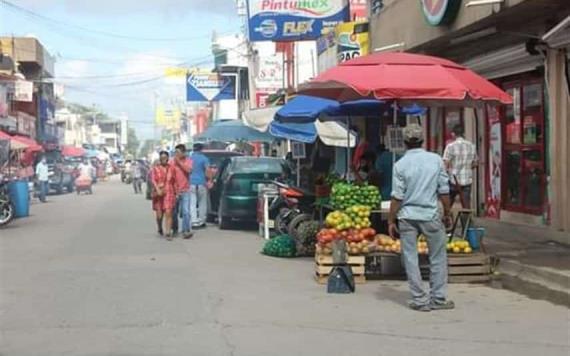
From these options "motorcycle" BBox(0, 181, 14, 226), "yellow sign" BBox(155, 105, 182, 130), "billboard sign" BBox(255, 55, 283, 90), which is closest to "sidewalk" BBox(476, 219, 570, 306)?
"motorcycle" BBox(0, 181, 14, 226)

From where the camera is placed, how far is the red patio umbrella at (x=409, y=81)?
34.0 ft

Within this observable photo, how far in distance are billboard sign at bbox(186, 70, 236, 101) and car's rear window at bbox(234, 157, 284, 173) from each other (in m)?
27.0

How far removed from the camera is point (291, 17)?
2297 centimetres

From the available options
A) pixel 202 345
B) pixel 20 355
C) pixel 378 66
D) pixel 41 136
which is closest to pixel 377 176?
pixel 378 66

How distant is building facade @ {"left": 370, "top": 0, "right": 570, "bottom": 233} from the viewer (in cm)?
1308

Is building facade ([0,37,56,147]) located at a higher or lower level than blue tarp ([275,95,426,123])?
higher

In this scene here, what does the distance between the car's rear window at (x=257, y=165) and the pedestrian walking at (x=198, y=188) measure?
725 mm

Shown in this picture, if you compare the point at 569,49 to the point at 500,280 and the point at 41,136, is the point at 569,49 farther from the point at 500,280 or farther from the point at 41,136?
the point at 41,136

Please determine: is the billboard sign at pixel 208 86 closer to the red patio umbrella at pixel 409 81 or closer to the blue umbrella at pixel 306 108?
the blue umbrella at pixel 306 108

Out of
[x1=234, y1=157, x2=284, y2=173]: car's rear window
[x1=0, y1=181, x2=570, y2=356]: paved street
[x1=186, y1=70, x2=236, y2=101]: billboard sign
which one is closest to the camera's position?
[x1=0, y1=181, x2=570, y2=356]: paved street

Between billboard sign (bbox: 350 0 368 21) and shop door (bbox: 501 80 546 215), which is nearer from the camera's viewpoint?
shop door (bbox: 501 80 546 215)

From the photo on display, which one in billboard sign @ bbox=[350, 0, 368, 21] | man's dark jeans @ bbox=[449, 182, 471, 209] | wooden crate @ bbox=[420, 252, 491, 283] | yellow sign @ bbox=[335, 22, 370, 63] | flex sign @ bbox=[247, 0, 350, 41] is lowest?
wooden crate @ bbox=[420, 252, 491, 283]

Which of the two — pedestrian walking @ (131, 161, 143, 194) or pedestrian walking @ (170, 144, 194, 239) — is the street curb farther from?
pedestrian walking @ (131, 161, 143, 194)

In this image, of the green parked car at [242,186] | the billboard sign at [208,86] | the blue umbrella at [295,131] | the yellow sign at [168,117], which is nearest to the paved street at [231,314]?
the blue umbrella at [295,131]
